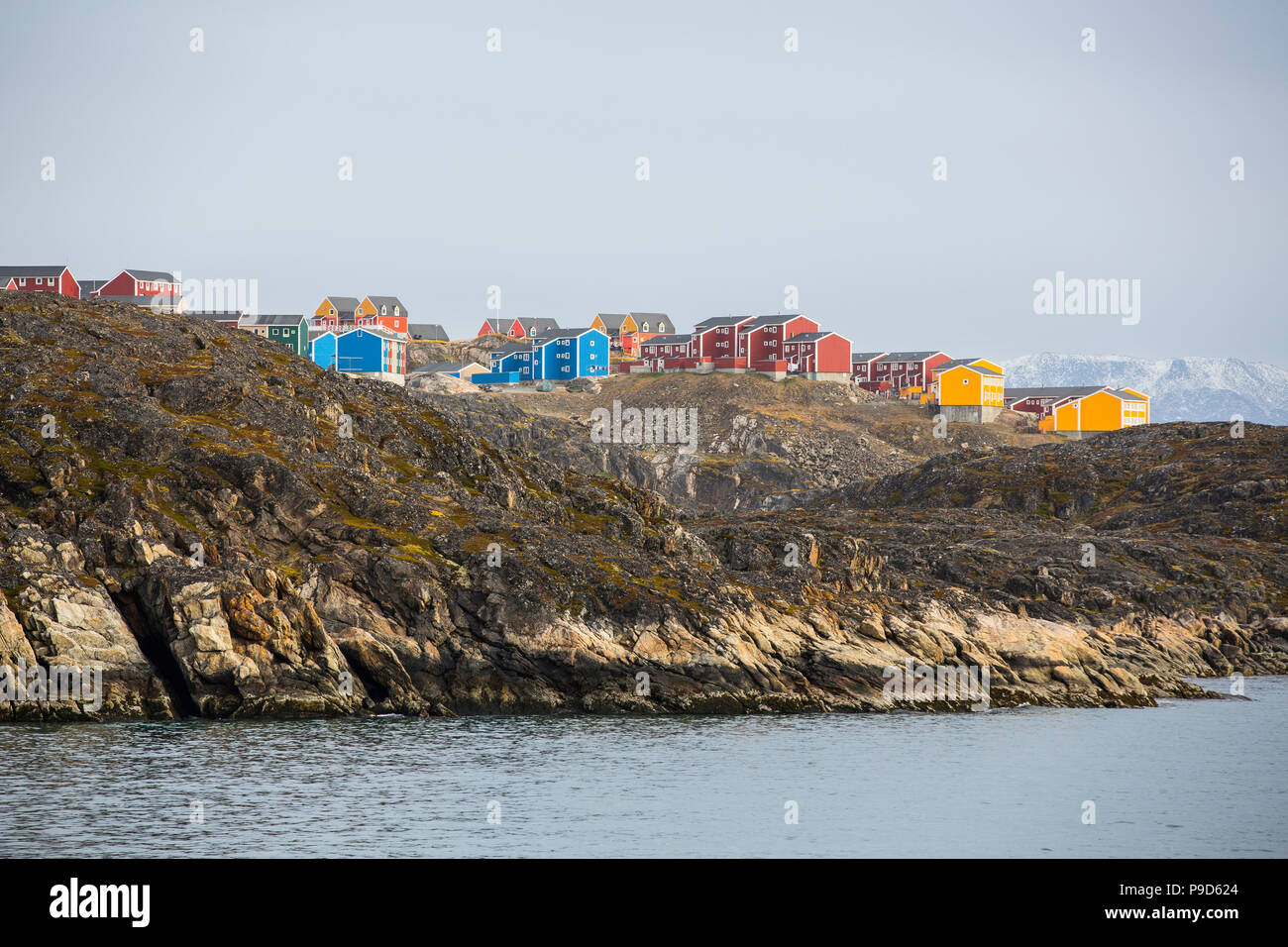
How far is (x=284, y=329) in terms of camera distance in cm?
19275

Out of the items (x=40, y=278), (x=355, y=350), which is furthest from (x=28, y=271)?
(x=355, y=350)

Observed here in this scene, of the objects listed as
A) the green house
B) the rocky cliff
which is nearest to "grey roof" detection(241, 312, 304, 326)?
the green house

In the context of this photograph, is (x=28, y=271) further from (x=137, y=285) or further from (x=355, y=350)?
(x=355, y=350)

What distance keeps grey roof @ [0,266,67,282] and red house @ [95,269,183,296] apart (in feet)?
26.5

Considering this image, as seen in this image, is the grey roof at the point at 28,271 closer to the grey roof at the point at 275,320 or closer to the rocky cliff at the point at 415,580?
the grey roof at the point at 275,320

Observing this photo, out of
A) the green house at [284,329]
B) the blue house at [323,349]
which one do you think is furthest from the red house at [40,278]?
the blue house at [323,349]

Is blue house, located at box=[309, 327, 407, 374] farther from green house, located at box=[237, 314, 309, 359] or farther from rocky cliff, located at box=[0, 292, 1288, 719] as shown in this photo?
rocky cliff, located at box=[0, 292, 1288, 719]

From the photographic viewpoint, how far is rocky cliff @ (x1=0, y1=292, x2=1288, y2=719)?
213 feet

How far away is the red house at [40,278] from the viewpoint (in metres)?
177

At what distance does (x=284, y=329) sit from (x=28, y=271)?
34784 mm

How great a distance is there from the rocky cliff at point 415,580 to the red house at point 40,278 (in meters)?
82.2
